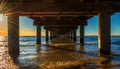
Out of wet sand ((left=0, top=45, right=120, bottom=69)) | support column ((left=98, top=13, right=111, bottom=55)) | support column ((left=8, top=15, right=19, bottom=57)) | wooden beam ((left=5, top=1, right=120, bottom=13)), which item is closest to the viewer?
wet sand ((left=0, top=45, right=120, bottom=69))

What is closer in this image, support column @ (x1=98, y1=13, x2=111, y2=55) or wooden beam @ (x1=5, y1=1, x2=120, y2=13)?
wooden beam @ (x1=5, y1=1, x2=120, y2=13)

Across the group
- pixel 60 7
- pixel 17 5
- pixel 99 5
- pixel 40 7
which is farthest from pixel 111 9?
pixel 17 5

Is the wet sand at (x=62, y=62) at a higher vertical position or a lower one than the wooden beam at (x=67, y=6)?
Result: lower

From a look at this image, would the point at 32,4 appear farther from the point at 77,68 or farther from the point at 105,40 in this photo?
the point at 77,68

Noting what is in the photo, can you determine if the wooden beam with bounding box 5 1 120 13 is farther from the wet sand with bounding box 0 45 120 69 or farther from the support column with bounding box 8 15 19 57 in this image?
the wet sand with bounding box 0 45 120 69

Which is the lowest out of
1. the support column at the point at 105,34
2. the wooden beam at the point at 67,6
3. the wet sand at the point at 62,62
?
the wet sand at the point at 62,62

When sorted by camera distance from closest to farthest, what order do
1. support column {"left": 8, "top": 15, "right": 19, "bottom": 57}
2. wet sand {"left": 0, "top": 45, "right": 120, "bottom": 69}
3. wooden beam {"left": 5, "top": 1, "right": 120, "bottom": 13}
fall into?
wet sand {"left": 0, "top": 45, "right": 120, "bottom": 69} → wooden beam {"left": 5, "top": 1, "right": 120, "bottom": 13} → support column {"left": 8, "top": 15, "right": 19, "bottom": 57}

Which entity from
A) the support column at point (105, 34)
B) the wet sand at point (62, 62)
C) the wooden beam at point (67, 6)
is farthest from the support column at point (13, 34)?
the support column at point (105, 34)

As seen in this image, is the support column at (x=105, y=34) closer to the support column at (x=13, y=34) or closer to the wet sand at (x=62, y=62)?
the wet sand at (x=62, y=62)

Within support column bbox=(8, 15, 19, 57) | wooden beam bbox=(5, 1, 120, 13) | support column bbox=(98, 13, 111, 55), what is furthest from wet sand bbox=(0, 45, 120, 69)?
wooden beam bbox=(5, 1, 120, 13)

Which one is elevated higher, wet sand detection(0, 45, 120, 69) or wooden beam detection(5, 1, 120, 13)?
wooden beam detection(5, 1, 120, 13)

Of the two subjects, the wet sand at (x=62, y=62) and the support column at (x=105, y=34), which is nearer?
the wet sand at (x=62, y=62)

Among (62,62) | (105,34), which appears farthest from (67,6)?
(62,62)

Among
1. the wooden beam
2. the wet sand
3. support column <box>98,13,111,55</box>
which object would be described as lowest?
the wet sand
